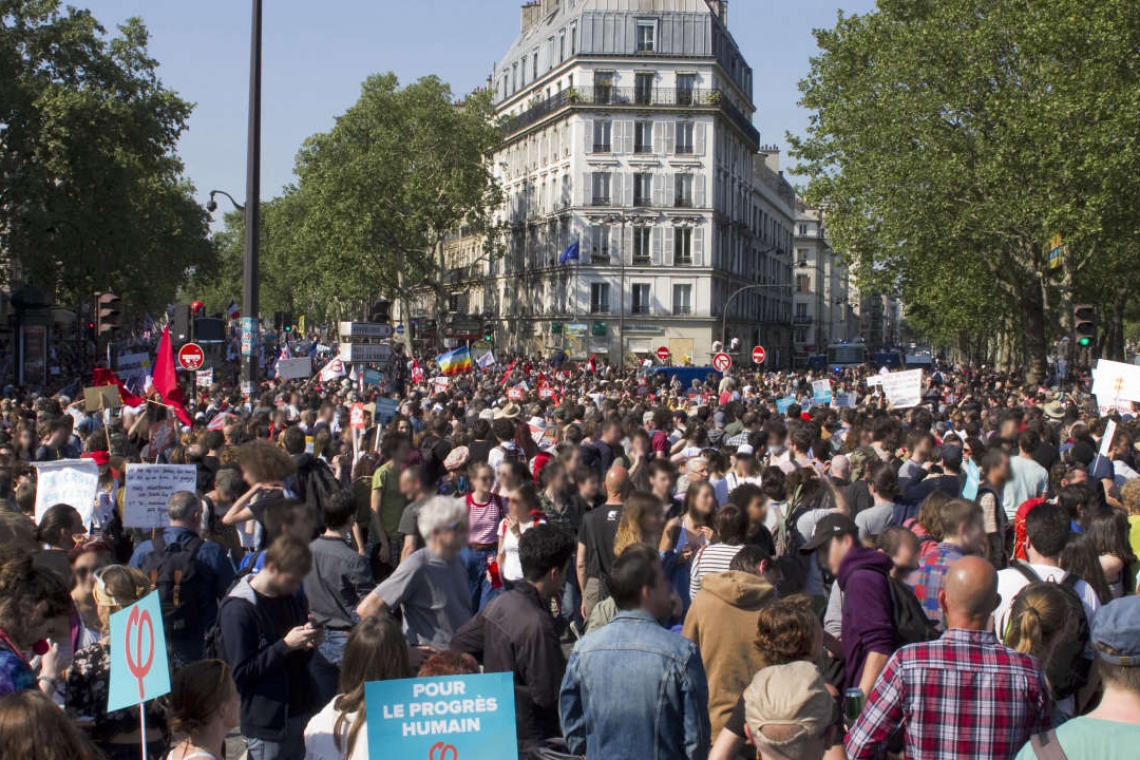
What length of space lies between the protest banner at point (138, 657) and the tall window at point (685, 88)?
2420 inches

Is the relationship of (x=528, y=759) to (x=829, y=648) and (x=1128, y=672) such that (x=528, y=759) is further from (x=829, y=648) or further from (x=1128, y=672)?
(x=1128, y=672)

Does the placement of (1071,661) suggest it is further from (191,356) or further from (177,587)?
(191,356)

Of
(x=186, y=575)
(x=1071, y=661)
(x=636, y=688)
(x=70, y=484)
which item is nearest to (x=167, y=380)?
(x=70, y=484)

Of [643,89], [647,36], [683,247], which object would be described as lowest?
[683,247]

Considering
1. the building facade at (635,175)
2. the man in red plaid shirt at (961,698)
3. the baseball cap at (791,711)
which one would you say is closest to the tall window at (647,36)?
the building facade at (635,175)

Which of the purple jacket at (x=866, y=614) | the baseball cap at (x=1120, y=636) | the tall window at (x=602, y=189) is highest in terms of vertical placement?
the tall window at (x=602, y=189)

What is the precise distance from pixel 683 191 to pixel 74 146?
34.5 m

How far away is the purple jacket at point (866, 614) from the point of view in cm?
520

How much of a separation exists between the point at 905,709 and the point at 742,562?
1.53 metres

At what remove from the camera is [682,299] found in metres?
64.2

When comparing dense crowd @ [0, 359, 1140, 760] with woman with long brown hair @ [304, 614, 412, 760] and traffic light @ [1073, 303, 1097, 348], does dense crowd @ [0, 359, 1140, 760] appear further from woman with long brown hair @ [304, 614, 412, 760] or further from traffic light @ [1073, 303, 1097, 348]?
traffic light @ [1073, 303, 1097, 348]

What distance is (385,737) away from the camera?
3381mm

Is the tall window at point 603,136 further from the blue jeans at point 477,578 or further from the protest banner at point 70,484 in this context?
the blue jeans at point 477,578

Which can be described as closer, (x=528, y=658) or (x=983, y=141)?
(x=528, y=658)
